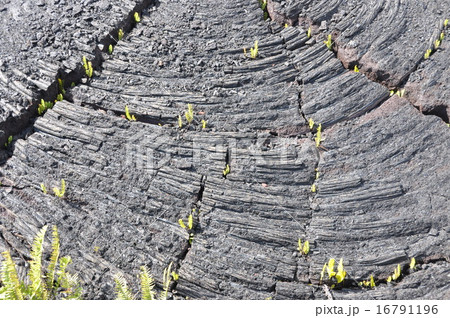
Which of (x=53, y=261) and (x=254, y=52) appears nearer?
(x=53, y=261)

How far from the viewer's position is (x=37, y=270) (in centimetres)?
322

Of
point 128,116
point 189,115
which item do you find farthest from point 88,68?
point 189,115

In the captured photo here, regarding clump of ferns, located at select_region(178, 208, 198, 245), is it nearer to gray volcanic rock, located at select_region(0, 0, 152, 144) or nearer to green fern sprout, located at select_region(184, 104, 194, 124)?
green fern sprout, located at select_region(184, 104, 194, 124)

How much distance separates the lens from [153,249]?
352 cm

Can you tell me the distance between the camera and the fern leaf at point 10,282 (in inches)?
123

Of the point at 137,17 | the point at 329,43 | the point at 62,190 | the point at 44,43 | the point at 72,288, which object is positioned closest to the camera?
the point at 72,288

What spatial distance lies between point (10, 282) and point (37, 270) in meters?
0.18

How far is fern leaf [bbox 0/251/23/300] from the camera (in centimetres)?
314

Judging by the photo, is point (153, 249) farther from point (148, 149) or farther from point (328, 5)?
point (328, 5)

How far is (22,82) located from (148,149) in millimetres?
1356

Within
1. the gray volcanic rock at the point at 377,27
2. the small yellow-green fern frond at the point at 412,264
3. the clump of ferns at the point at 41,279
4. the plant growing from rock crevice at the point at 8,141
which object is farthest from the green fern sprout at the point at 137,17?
the small yellow-green fern frond at the point at 412,264

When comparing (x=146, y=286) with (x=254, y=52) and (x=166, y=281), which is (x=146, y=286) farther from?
(x=254, y=52)

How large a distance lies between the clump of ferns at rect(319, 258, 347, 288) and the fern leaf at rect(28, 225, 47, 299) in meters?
1.90

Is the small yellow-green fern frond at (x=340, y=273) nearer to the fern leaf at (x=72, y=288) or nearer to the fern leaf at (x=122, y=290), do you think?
the fern leaf at (x=122, y=290)
